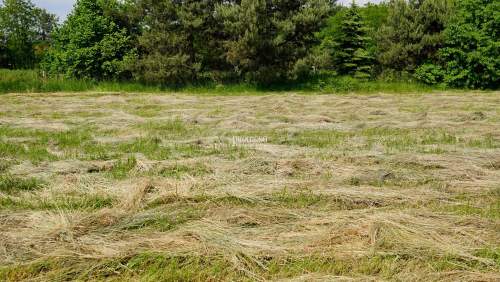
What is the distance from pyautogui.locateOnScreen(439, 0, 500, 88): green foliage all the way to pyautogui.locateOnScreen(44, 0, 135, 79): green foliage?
626 inches

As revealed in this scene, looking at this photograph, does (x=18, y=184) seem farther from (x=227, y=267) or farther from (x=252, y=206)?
(x=227, y=267)

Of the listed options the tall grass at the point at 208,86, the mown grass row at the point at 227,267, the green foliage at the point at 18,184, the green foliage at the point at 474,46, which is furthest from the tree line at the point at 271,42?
the mown grass row at the point at 227,267

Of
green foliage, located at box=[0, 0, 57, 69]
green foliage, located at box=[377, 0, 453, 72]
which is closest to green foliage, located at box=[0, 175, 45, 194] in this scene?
green foliage, located at box=[377, 0, 453, 72]

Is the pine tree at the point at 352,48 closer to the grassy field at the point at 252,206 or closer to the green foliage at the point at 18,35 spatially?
the grassy field at the point at 252,206

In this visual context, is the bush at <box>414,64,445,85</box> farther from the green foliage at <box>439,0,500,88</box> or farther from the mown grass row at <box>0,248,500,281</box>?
the mown grass row at <box>0,248,500,281</box>

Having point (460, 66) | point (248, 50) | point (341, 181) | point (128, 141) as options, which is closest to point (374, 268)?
point (341, 181)

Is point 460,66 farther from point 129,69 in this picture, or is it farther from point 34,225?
point 34,225

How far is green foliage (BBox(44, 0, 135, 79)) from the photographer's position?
23172 millimetres

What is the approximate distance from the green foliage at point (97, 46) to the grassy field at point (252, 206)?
15847 millimetres

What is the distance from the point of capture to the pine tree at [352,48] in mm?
24641

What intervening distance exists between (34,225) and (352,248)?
2474 mm

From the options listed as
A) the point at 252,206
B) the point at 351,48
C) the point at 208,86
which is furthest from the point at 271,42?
the point at 252,206

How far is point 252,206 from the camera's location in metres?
4.08

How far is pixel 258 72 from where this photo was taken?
2116cm
